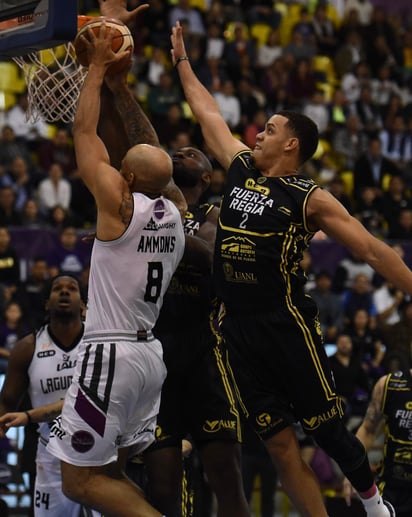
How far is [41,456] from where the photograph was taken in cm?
807

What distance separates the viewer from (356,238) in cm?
636

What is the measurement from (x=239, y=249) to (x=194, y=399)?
115cm

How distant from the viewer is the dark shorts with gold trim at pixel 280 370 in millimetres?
6570

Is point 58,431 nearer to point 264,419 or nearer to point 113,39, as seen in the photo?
point 264,419

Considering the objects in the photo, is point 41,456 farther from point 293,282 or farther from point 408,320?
point 408,320

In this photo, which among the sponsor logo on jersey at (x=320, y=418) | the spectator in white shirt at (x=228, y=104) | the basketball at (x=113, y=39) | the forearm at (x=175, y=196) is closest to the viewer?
the basketball at (x=113, y=39)

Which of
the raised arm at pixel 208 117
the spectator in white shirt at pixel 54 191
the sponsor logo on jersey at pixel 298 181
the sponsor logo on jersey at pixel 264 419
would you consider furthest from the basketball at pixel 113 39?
the spectator in white shirt at pixel 54 191

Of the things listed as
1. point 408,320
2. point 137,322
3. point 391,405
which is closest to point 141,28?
point 408,320

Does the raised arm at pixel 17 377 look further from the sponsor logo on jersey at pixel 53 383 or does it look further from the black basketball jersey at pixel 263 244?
the black basketball jersey at pixel 263 244

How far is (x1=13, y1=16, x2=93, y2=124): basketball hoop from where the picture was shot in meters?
7.16

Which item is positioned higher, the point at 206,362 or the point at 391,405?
the point at 206,362

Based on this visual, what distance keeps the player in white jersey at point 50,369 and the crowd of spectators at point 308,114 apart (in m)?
3.75

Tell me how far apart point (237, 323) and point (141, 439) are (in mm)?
886

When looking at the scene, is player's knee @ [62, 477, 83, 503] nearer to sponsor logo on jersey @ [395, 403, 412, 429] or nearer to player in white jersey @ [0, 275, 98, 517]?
player in white jersey @ [0, 275, 98, 517]
